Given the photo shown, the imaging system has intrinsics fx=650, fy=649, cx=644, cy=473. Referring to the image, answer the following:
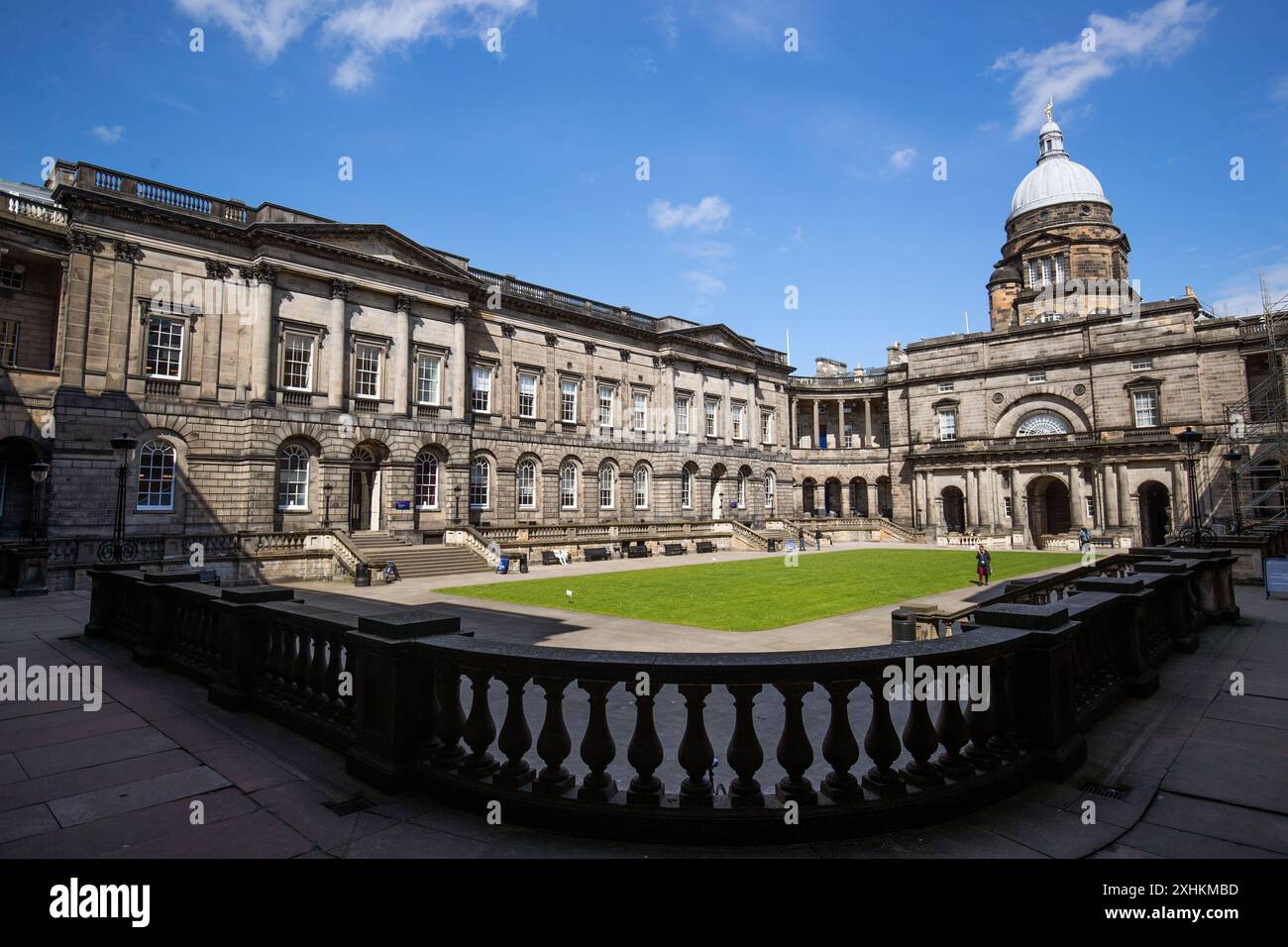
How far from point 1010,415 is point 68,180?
54.1 meters

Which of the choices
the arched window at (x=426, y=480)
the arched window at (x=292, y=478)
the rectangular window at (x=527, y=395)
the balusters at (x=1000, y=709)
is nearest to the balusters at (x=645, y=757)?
the balusters at (x=1000, y=709)

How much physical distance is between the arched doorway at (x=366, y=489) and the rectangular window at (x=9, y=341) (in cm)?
1229

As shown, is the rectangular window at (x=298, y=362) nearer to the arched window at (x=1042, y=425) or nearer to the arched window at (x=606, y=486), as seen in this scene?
the arched window at (x=606, y=486)

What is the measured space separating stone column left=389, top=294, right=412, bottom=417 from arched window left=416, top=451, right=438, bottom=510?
2.41 m

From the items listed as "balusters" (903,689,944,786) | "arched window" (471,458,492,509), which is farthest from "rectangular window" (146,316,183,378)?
"balusters" (903,689,944,786)

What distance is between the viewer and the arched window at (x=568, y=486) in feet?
123

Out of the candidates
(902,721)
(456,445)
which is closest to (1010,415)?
(456,445)

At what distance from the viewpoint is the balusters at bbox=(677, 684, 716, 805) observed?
3678 mm

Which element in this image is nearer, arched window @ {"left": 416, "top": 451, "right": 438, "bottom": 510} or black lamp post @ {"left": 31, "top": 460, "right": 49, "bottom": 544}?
black lamp post @ {"left": 31, "top": 460, "right": 49, "bottom": 544}

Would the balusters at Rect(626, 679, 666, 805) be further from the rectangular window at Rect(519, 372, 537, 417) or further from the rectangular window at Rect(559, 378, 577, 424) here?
the rectangular window at Rect(559, 378, 577, 424)

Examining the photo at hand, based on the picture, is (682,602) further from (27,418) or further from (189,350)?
(27,418)

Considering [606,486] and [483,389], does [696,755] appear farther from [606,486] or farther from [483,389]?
[606,486]

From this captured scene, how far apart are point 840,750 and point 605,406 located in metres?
37.2
